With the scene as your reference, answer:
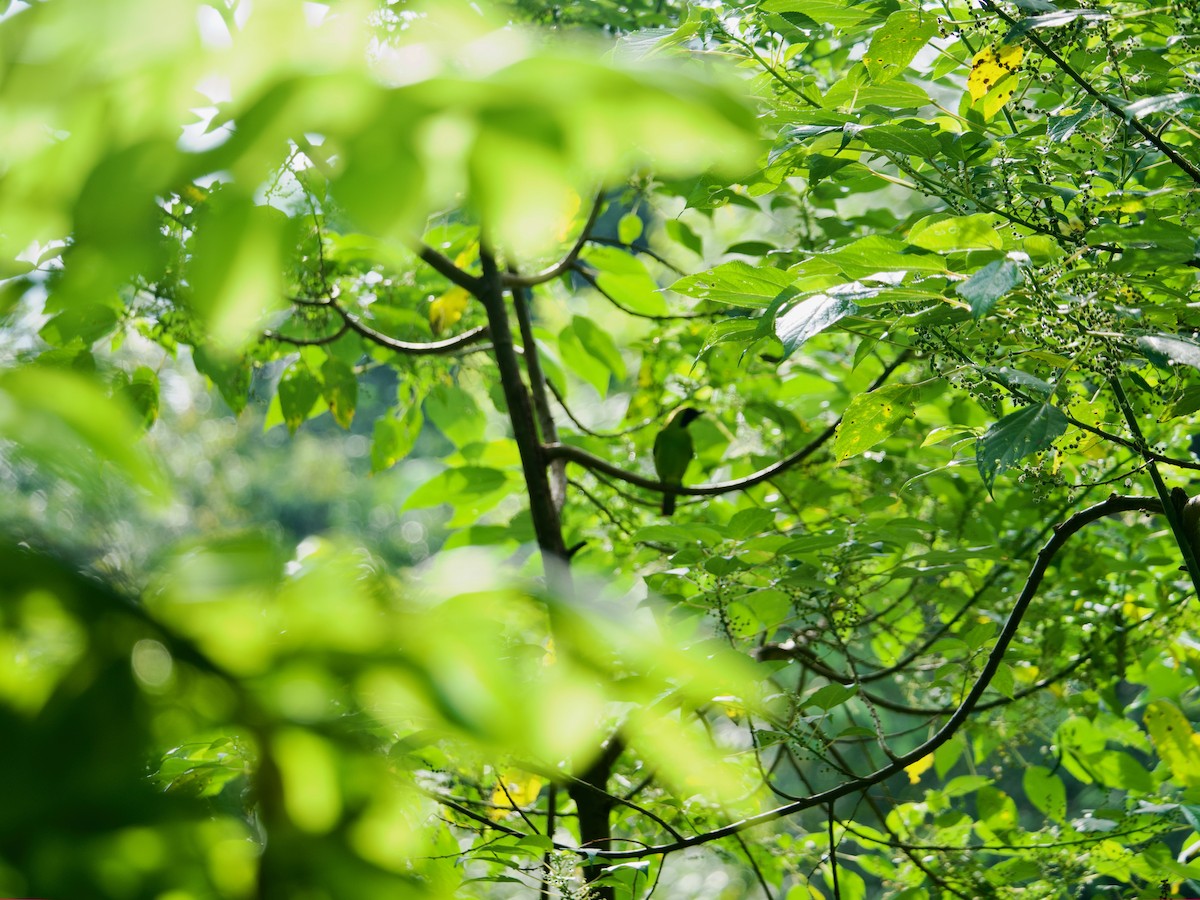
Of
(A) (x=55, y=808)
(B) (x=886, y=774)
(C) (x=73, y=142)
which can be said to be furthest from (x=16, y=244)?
(B) (x=886, y=774)

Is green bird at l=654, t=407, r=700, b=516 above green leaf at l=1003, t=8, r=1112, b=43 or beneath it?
beneath

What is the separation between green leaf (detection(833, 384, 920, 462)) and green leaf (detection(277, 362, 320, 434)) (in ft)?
2.61

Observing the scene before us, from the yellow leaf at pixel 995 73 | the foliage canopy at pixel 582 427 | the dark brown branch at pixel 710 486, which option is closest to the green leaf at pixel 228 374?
the foliage canopy at pixel 582 427

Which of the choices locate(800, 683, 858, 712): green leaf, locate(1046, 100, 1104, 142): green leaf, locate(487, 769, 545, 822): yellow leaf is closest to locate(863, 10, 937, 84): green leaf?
locate(1046, 100, 1104, 142): green leaf

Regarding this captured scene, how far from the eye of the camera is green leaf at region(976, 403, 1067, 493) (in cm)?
63

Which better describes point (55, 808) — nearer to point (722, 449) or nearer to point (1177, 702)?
point (722, 449)

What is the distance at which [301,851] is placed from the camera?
0.81 ft

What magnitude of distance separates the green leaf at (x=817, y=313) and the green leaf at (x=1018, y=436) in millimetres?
125

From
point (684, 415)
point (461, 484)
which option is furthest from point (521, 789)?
point (684, 415)

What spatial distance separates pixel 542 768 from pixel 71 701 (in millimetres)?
525

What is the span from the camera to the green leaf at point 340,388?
51.3 inches

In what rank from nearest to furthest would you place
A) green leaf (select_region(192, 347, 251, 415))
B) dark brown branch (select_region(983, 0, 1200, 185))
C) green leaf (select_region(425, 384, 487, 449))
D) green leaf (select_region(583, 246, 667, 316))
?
1. dark brown branch (select_region(983, 0, 1200, 185))
2. green leaf (select_region(192, 347, 251, 415))
3. green leaf (select_region(583, 246, 667, 316))
4. green leaf (select_region(425, 384, 487, 449))

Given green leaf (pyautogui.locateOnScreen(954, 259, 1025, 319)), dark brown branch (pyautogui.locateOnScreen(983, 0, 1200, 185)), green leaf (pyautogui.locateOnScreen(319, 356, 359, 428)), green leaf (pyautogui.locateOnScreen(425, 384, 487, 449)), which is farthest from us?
green leaf (pyautogui.locateOnScreen(425, 384, 487, 449))

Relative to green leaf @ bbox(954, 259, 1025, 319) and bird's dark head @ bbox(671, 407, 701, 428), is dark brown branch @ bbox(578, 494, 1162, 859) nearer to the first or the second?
green leaf @ bbox(954, 259, 1025, 319)
